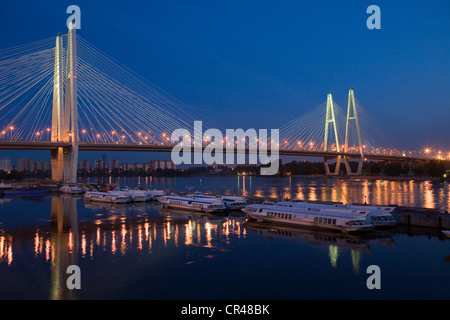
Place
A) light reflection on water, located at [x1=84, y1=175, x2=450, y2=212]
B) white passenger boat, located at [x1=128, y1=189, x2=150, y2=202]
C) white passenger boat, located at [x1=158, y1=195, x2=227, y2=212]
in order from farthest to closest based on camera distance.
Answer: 1. light reflection on water, located at [x1=84, y1=175, x2=450, y2=212]
2. white passenger boat, located at [x1=128, y1=189, x2=150, y2=202]
3. white passenger boat, located at [x1=158, y1=195, x2=227, y2=212]

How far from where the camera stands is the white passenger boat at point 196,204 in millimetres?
20500

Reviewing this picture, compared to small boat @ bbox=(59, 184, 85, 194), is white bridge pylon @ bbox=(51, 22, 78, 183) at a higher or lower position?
higher

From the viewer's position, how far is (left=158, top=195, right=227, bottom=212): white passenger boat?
67.3ft

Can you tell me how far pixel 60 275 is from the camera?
9367 millimetres

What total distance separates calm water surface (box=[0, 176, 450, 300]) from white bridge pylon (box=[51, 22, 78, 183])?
16644mm

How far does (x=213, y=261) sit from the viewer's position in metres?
10.8

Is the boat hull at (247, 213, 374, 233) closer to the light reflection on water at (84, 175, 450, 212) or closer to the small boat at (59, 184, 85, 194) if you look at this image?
the light reflection on water at (84, 175, 450, 212)

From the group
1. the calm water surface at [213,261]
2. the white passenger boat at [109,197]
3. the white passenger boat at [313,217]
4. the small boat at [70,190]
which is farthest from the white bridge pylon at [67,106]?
the white passenger boat at [313,217]

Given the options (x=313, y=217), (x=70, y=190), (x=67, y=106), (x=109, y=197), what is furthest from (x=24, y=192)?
(x=313, y=217)

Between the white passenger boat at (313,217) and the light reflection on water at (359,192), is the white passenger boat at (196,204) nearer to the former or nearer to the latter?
the white passenger boat at (313,217)

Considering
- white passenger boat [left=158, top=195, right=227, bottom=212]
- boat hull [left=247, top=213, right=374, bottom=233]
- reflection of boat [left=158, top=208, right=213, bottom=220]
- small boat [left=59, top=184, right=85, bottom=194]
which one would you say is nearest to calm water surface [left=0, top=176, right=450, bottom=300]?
boat hull [left=247, top=213, right=374, bottom=233]
